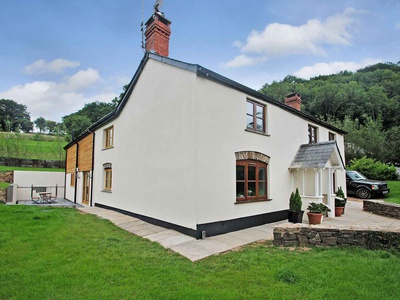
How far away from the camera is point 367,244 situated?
5.42m

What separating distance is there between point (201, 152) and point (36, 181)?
18.8 m

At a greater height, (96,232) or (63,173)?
(63,173)

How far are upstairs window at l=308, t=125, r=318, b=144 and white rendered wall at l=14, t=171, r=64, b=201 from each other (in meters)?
20.7

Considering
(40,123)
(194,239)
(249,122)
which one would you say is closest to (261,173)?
(249,122)

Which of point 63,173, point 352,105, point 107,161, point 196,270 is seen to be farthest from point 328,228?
point 352,105

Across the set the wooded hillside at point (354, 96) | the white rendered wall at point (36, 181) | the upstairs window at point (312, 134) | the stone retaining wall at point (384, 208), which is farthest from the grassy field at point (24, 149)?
the wooded hillside at point (354, 96)

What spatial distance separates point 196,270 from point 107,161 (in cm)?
983

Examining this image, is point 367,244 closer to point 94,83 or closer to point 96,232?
point 96,232

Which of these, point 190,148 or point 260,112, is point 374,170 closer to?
point 260,112

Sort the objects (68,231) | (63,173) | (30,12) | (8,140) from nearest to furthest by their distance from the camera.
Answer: (68,231), (30,12), (63,173), (8,140)

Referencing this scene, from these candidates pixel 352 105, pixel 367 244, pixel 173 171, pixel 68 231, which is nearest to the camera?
pixel 367 244

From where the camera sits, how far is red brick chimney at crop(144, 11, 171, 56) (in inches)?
356

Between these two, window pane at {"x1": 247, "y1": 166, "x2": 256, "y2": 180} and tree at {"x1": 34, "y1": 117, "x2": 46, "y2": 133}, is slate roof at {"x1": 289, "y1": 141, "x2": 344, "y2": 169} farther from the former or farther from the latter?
tree at {"x1": 34, "y1": 117, "x2": 46, "y2": 133}

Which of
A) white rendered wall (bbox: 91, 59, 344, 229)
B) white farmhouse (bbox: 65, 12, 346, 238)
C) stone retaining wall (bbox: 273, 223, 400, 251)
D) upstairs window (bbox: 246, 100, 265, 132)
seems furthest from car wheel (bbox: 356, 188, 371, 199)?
stone retaining wall (bbox: 273, 223, 400, 251)
